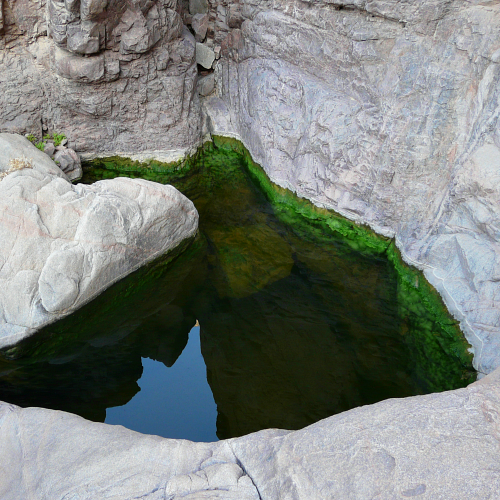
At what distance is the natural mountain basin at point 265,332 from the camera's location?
5.17 metres

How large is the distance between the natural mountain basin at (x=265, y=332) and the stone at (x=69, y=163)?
101 inches

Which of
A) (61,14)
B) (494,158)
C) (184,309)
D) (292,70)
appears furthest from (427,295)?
(61,14)

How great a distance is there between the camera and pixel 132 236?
636cm

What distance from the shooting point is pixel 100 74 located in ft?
27.2

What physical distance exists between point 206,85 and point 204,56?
59 centimetres

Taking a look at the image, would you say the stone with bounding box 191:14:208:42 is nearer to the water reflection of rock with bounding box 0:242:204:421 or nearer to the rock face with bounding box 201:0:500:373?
the rock face with bounding box 201:0:500:373

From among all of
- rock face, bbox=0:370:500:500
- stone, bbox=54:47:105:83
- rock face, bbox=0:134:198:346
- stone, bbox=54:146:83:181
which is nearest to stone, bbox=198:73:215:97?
stone, bbox=54:47:105:83

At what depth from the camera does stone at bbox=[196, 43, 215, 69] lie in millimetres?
10203

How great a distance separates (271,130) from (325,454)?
6.66 meters

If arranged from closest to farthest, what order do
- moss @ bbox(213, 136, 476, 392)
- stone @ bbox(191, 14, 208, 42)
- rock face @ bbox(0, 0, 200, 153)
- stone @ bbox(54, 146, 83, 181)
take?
moss @ bbox(213, 136, 476, 392)
rock face @ bbox(0, 0, 200, 153)
stone @ bbox(54, 146, 83, 181)
stone @ bbox(191, 14, 208, 42)

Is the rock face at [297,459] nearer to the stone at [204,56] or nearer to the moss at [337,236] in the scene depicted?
the moss at [337,236]

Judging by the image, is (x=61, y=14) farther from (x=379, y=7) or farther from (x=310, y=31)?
(x=379, y=7)

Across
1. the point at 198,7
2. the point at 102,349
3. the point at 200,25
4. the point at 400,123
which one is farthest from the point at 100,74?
the point at 400,123

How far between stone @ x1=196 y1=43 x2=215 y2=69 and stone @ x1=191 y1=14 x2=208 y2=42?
0.25m
